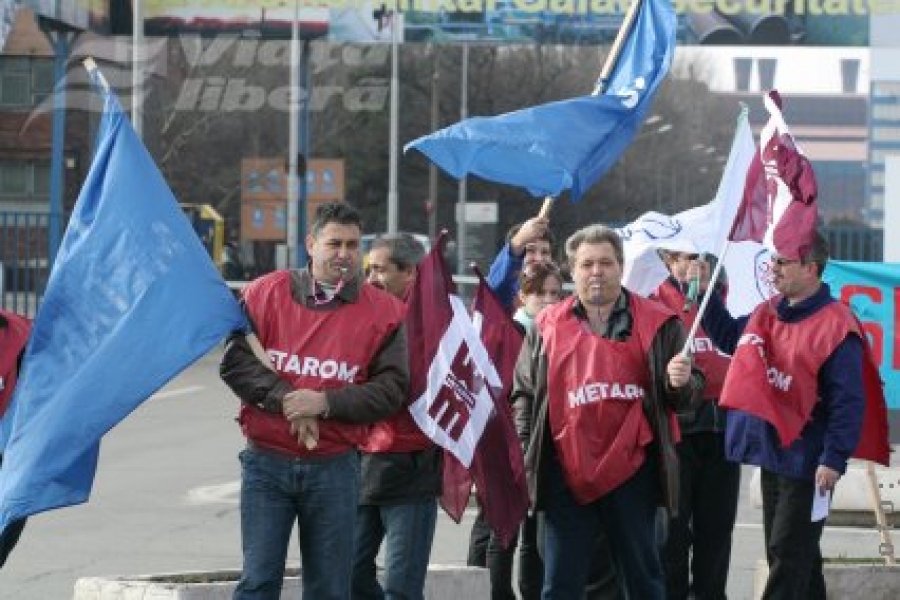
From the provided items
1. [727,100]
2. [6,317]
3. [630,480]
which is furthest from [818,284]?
[727,100]

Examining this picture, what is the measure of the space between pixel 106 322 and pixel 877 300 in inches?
300

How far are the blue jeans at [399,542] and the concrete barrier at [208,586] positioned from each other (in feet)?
1.07

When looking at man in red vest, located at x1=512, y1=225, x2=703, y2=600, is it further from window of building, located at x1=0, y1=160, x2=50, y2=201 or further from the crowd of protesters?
window of building, located at x1=0, y1=160, x2=50, y2=201

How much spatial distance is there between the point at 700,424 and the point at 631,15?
2096 mm

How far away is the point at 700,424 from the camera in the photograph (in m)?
10.2

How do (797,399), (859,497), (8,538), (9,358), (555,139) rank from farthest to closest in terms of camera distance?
(859,497), (555,139), (8,538), (9,358), (797,399)

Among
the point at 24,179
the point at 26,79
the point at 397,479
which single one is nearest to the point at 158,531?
the point at 397,479

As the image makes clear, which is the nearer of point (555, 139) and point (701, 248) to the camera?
point (555, 139)

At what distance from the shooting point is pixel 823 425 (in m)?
8.99

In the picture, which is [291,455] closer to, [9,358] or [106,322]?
[106,322]

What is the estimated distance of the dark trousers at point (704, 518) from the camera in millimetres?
10219

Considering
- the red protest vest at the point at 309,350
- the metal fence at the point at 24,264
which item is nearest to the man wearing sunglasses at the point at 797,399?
the red protest vest at the point at 309,350

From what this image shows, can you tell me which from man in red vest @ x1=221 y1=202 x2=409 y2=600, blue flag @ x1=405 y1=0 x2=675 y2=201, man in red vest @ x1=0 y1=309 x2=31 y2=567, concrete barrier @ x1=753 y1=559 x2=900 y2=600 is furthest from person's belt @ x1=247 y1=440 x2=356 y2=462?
concrete barrier @ x1=753 y1=559 x2=900 y2=600

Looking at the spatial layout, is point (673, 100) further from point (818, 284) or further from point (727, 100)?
point (818, 284)
